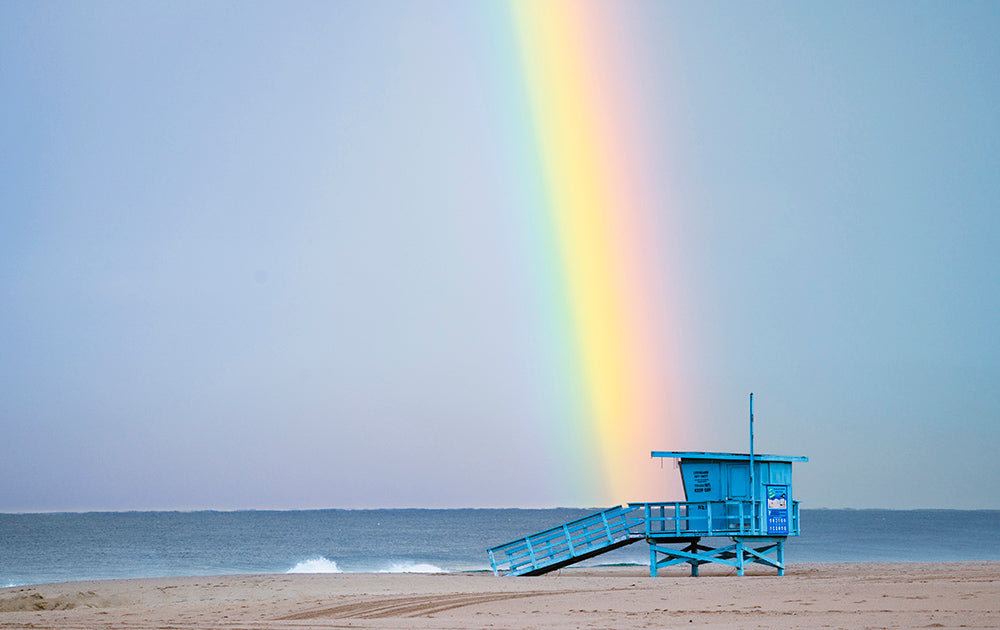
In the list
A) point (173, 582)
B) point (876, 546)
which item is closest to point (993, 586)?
point (173, 582)

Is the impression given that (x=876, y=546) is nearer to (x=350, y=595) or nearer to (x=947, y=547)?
(x=947, y=547)

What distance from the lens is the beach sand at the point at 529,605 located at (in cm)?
1599

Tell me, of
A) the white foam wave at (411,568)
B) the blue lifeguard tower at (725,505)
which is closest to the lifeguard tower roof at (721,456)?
the blue lifeguard tower at (725,505)

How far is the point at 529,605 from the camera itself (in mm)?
20125

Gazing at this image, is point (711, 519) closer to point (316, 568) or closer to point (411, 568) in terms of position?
point (411, 568)

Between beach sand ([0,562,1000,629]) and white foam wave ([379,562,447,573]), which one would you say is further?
white foam wave ([379,562,447,573])

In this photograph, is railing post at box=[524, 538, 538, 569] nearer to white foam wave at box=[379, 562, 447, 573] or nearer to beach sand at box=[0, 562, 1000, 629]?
beach sand at box=[0, 562, 1000, 629]

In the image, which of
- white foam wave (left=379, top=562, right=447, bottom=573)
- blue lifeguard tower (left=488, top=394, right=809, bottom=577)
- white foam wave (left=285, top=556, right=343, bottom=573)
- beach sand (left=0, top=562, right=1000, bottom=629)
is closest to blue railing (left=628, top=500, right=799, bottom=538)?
blue lifeguard tower (left=488, top=394, right=809, bottom=577)

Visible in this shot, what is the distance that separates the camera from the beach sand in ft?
52.5

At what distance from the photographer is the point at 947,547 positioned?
72.4 meters

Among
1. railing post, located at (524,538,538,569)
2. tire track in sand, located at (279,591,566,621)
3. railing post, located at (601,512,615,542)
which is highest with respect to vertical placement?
railing post, located at (601,512,615,542)

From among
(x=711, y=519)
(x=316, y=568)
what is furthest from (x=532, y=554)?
(x=316, y=568)

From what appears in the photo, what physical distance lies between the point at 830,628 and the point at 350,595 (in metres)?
13.6

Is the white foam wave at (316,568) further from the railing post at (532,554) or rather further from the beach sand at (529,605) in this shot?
the railing post at (532,554)
